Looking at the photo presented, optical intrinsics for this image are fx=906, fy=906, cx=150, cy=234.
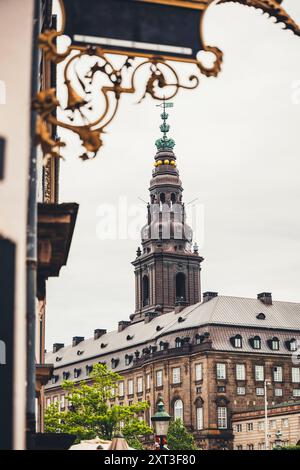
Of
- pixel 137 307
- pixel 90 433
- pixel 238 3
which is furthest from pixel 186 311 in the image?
pixel 238 3

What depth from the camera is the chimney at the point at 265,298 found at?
121 meters

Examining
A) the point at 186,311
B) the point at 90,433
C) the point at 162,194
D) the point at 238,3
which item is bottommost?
the point at 90,433

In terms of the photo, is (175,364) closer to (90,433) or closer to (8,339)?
(90,433)

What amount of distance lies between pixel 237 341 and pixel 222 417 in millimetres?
10172

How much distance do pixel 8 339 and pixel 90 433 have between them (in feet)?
216

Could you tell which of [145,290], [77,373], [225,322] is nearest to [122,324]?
[145,290]

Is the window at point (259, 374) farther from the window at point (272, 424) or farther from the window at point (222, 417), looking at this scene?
the window at point (272, 424)

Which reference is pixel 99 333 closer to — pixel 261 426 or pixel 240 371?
pixel 240 371

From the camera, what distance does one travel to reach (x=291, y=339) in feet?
383

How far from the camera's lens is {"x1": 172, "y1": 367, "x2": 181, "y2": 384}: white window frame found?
11238cm

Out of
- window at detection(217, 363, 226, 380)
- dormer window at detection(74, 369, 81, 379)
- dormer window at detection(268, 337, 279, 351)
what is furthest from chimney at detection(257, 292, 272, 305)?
dormer window at detection(74, 369, 81, 379)

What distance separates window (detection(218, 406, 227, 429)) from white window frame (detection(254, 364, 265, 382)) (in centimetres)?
690

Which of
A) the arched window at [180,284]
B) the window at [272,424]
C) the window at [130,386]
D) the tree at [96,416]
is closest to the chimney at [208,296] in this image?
the window at [130,386]

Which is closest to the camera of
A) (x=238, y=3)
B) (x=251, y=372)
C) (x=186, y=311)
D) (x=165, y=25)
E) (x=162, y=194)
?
(x=165, y=25)
